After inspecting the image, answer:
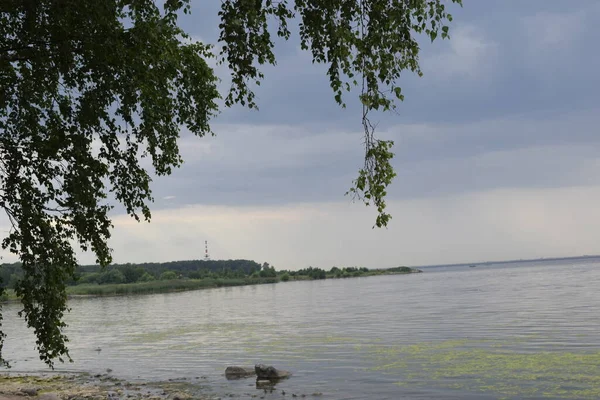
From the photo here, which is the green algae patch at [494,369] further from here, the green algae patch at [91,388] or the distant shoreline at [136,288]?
the distant shoreline at [136,288]

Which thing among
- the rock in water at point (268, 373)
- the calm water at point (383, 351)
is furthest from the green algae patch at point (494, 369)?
the rock in water at point (268, 373)

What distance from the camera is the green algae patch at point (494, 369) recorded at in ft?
62.0

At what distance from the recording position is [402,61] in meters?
9.20

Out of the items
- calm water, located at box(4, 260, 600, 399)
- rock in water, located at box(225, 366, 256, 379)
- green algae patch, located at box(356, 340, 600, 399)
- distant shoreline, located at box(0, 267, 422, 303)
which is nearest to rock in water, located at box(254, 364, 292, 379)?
calm water, located at box(4, 260, 600, 399)

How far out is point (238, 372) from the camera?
24203 mm

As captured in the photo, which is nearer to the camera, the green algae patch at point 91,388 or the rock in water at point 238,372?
the green algae patch at point 91,388

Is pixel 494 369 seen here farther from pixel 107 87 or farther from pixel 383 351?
pixel 107 87

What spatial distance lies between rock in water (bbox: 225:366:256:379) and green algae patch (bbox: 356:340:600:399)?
5491mm

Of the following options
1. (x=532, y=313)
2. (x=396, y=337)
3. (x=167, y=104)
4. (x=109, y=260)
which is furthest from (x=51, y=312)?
(x=532, y=313)

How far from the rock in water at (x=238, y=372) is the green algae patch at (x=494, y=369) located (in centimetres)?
549

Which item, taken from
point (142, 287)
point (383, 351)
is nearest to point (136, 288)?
point (142, 287)

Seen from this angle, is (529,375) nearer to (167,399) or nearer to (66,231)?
(167,399)

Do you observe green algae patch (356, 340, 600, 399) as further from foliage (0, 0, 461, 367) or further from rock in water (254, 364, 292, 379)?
foliage (0, 0, 461, 367)

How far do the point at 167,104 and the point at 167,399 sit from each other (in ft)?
37.3
